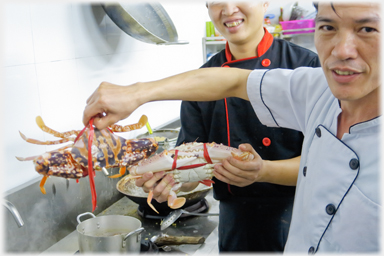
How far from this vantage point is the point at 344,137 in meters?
1.01

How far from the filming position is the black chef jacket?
1.62 meters

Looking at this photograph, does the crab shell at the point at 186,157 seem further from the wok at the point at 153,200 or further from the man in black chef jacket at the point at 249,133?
the wok at the point at 153,200

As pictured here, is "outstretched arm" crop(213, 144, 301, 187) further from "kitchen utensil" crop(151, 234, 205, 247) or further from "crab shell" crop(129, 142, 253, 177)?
"kitchen utensil" crop(151, 234, 205, 247)

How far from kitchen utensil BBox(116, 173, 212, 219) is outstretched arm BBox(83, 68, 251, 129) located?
682 millimetres

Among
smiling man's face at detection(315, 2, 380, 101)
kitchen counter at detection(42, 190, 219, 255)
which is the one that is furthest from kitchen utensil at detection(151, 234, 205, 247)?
smiling man's face at detection(315, 2, 380, 101)

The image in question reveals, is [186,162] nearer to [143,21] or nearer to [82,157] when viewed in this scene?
[82,157]

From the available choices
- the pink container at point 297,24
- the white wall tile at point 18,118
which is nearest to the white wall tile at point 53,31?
the white wall tile at point 18,118

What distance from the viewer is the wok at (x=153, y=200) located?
1.81 m

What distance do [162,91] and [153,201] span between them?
0.82 meters

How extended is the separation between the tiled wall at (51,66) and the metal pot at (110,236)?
38 cm

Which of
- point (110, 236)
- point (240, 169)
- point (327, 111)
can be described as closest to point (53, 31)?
point (110, 236)

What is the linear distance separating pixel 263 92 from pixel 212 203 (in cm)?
107

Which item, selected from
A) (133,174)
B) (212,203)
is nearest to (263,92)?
(133,174)

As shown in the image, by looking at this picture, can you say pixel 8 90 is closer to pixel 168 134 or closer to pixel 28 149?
pixel 28 149
